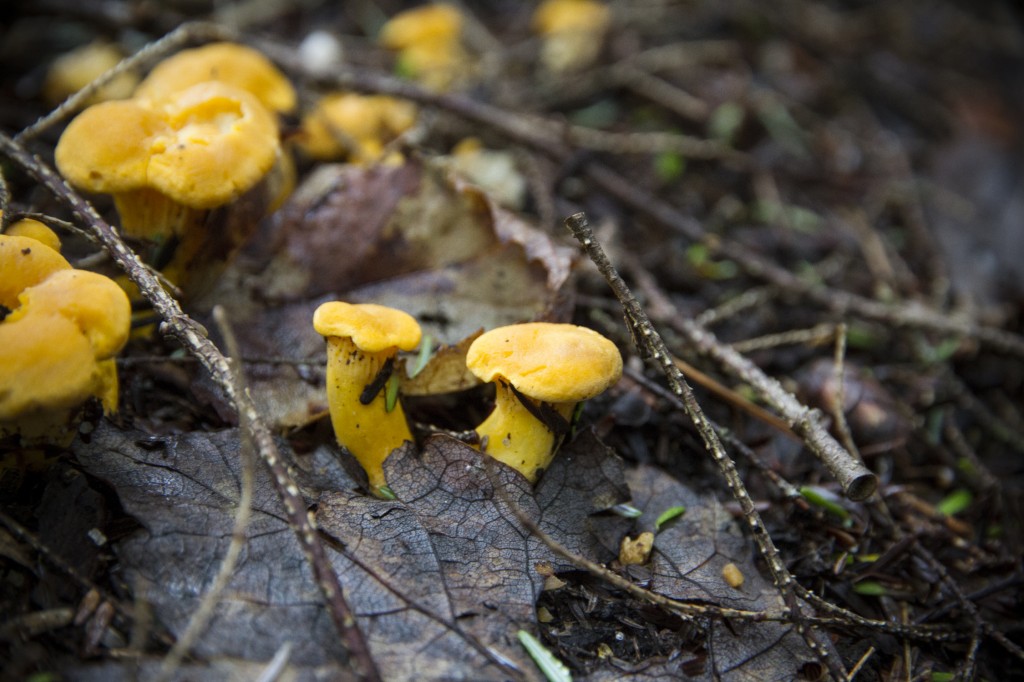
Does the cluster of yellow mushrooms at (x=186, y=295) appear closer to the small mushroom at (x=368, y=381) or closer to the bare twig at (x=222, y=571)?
the small mushroom at (x=368, y=381)

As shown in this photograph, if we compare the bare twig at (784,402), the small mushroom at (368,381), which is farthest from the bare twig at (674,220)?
the small mushroom at (368,381)

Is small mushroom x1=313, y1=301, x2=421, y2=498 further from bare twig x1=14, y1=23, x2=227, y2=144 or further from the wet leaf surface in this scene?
bare twig x1=14, y1=23, x2=227, y2=144

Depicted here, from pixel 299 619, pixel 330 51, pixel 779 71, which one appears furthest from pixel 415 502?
pixel 779 71

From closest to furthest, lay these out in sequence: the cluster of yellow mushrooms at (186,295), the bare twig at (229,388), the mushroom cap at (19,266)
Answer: the bare twig at (229,388), the cluster of yellow mushrooms at (186,295), the mushroom cap at (19,266)

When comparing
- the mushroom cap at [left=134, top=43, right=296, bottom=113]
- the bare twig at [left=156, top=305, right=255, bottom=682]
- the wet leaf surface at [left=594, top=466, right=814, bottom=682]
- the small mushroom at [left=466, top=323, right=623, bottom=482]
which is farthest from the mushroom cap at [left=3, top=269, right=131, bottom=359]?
the wet leaf surface at [left=594, top=466, right=814, bottom=682]

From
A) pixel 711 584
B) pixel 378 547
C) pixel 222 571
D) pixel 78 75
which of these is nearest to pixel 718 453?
pixel 711 584

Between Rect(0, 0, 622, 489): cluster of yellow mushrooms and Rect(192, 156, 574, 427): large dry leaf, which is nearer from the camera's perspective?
Rect(0, 0, 622, 489): cluster of yellow mushrooms

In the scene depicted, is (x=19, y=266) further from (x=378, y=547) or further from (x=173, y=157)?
(x=378, y=547)

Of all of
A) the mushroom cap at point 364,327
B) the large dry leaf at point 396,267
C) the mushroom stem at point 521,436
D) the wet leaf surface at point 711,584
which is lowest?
the wet leaf surface at point 711,584
